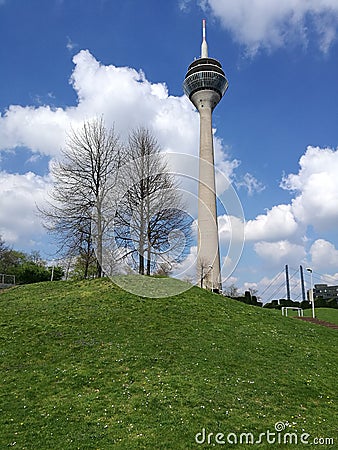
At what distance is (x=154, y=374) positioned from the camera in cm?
1509

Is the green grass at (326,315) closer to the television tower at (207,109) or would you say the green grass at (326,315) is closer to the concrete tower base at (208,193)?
the concrete tower base at (208,193)

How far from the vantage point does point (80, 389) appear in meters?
14.0

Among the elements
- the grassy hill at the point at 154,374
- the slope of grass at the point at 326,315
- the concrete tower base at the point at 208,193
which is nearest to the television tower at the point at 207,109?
the concrete tower base at the point at 208,193

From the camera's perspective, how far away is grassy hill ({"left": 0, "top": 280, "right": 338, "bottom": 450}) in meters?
11.3

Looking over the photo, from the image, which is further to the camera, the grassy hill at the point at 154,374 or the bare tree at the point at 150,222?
the bare tree at the point at 150,222

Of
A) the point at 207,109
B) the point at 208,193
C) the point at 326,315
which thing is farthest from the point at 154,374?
the point at 207,109

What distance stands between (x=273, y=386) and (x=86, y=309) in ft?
38.2

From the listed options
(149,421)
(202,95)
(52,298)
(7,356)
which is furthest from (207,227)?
(149,421)

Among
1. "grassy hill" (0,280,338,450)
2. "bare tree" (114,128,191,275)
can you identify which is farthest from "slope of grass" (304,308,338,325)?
"bare tree" (114,128,191,275)

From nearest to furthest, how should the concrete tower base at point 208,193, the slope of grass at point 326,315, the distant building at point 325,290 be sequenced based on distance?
the slope of grass at point 326,315, the concrete tower base at point 208,193, the distant building at point 325,290

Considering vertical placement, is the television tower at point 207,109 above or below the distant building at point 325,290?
above

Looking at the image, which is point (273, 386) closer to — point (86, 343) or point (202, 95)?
point (86, 343)

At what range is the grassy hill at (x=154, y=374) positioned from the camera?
37.0 ft

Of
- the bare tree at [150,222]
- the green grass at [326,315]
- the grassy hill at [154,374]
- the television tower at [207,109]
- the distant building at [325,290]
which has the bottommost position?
the grassy hill at [154,374]
